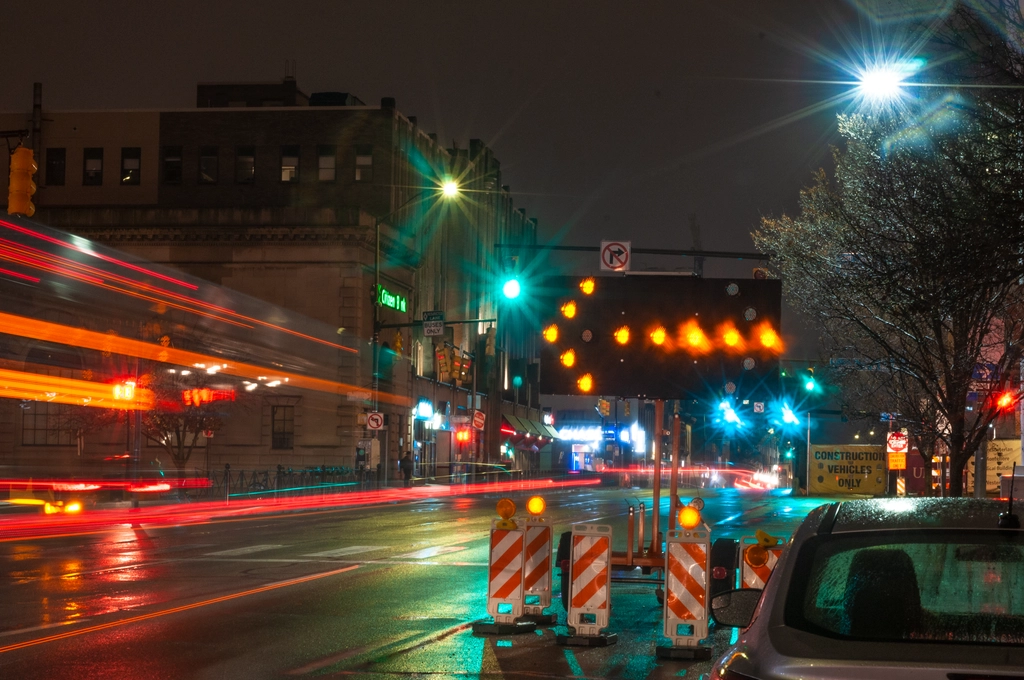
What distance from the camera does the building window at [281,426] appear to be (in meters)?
53.9

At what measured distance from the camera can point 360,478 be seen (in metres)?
46.2

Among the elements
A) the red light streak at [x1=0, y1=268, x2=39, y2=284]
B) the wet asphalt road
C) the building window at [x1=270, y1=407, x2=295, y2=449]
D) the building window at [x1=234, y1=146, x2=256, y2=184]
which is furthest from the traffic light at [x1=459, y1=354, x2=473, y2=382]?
the red light streak at [x1=0, y1=268, x2=39, y2=284]

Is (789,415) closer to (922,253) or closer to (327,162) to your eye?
(327,162)

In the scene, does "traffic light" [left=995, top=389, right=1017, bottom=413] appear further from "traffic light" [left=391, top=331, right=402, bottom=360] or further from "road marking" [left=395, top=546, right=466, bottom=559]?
"traffic light" [left=391, top=331, right=402, bottom=360]

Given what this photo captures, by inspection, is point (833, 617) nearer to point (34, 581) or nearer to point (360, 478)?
point (34, 581)

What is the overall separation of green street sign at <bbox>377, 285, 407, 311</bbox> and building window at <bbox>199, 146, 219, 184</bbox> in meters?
11.8

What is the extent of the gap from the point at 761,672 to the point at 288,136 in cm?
6030

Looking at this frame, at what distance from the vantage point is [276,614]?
532 inches

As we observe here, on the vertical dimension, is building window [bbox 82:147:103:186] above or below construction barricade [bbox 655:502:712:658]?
above

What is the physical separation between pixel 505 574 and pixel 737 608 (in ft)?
24.5

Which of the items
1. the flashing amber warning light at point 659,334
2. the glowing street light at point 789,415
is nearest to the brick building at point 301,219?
the glowing street light at point 789,415

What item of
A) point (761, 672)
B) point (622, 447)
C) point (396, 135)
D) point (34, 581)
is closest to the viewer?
point (761, 672)

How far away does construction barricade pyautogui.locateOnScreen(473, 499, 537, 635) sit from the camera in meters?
12.3

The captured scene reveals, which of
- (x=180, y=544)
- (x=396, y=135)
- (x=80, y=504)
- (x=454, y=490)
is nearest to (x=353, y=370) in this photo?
(x=454, y=490)
